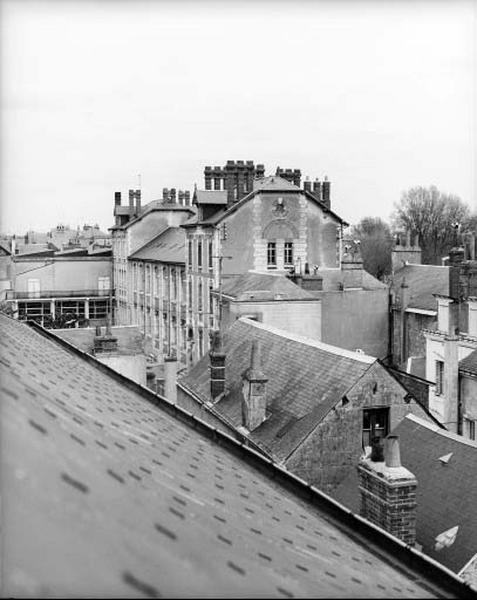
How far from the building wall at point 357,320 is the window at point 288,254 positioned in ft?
16.9

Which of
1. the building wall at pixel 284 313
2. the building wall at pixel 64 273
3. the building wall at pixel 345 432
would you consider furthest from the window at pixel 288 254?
the building wall at pixel 64 273

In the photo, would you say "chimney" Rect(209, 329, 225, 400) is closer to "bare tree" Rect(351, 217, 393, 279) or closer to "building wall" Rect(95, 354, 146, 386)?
"building wall" Rect(95, 354, 146, 386)

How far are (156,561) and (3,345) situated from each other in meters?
5.10

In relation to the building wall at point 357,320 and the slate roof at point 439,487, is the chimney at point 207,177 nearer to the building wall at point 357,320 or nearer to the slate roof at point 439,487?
the building wall at point 357,320

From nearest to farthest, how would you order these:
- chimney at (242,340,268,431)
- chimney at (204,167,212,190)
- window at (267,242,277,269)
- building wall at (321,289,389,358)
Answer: chimney at (242,340,268,431) < building wall at (321,289,389,358) < window at (267,242,277,269) < chimney at (204,167,212,190)

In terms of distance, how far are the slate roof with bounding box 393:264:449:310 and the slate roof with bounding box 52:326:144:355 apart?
2099cm

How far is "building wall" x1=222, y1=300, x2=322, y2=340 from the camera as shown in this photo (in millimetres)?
34875

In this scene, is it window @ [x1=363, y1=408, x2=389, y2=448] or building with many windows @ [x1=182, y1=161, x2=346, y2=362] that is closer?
window @ [x1=363, y1=408, x2=389, y2=448]

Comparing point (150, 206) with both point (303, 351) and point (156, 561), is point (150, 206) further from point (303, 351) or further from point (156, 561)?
point (156, 561)

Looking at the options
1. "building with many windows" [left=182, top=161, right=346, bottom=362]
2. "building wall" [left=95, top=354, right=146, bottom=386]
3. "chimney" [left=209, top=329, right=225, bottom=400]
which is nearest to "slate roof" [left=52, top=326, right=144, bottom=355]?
"building wall" [left=95, top=354, right=146, bottom=386]

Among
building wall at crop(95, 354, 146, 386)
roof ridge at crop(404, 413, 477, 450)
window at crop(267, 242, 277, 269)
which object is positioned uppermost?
window at crop(267, 242, 277, 269)

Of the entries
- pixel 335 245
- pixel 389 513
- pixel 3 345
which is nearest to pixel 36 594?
pixel 3 345

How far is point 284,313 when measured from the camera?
36.2 meters

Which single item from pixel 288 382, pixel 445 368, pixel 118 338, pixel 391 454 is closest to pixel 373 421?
pixel 288 382
